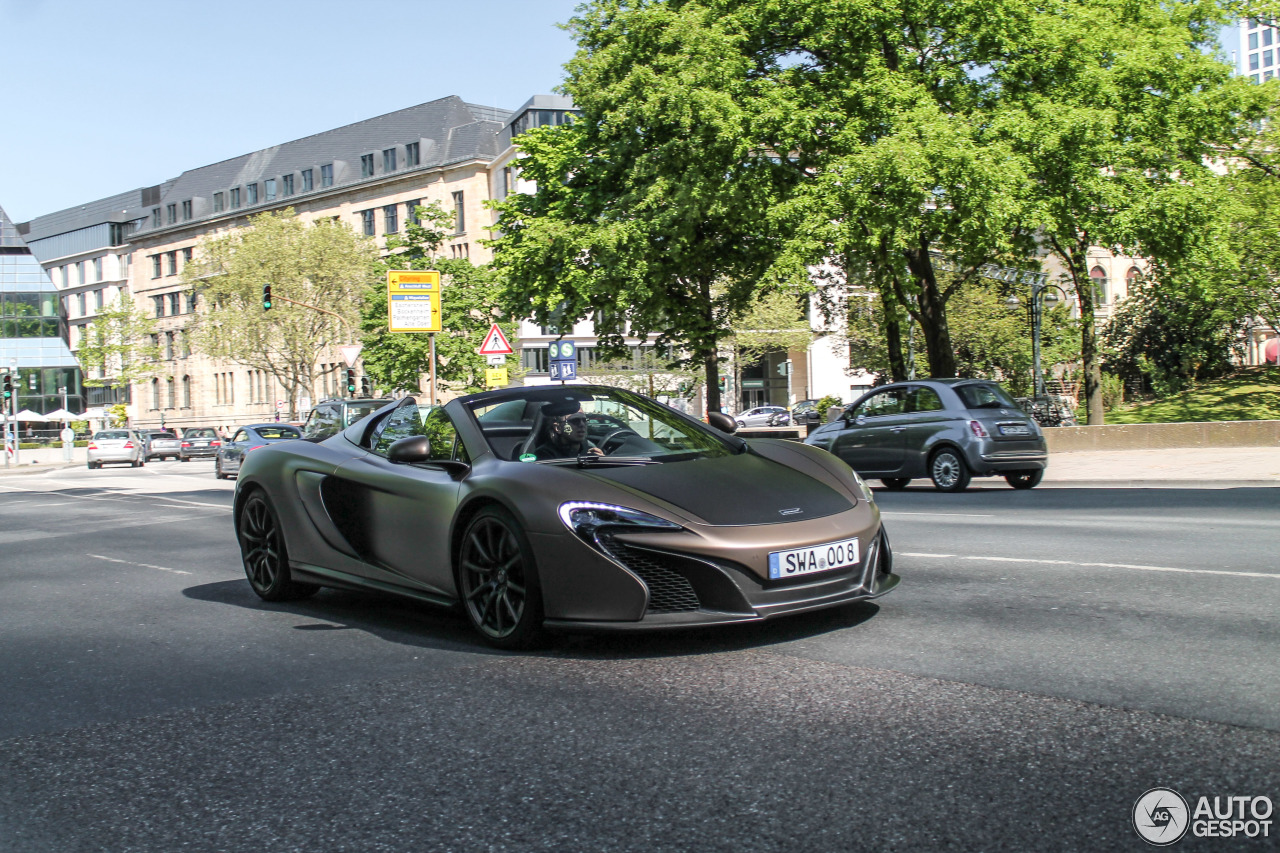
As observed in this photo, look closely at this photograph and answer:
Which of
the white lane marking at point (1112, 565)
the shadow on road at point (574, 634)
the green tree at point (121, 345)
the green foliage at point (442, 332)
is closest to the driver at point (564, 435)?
the shadow on road at point (574, 634)

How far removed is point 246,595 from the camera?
8.02 m

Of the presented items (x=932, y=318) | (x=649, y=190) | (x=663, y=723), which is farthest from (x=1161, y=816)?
(x=932, y=318)

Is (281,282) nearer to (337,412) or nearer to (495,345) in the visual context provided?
(337,412)

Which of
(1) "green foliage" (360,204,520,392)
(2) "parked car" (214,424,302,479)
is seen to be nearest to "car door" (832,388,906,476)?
(2) "parked car" (214,424,302,479)

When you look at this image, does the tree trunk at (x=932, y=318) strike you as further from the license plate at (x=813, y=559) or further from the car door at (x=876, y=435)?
the license plate at (x=813, y=559)

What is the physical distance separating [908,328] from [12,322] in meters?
96.6

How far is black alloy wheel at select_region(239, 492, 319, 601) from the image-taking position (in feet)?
24.3

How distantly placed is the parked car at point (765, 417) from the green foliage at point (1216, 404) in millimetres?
33783

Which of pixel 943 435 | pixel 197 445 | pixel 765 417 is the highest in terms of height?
pixel 943 435

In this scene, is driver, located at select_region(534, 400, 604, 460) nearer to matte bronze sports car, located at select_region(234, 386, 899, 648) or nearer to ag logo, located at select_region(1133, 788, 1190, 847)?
matte bronze sports car, located at select_region(234, 386, 899, 648)

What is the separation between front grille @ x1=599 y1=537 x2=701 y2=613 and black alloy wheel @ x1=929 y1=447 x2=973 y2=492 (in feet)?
40.4

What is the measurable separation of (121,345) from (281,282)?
128 ft

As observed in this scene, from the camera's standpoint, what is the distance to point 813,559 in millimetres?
5191

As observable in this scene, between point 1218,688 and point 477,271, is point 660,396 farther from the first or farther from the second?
point 1218,688
